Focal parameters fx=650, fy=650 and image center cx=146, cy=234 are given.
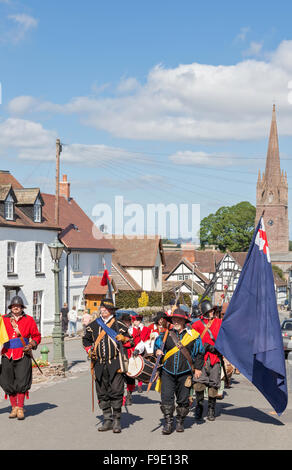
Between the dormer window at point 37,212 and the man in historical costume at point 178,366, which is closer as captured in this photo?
the man in historical costume at point 178,366

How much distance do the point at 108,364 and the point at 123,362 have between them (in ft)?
0.72

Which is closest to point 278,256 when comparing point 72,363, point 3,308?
point 3,308

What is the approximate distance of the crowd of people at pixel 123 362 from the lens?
9344 mm

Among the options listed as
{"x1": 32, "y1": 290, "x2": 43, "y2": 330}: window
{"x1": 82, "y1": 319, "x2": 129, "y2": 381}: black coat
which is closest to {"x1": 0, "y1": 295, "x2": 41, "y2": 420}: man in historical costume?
{"x1": 82, "y1": 319, "x2": 129, "y2": 381}: black coat

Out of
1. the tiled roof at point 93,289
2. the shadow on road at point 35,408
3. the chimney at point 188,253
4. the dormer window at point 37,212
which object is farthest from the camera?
the chimney at point 188,253

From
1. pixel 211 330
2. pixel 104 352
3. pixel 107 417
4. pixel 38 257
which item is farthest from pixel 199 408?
pixel 38 257

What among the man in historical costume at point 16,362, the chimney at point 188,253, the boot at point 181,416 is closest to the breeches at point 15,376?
the man in historical costume at point 16,362

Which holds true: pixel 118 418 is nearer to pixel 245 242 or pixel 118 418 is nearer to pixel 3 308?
pixel 3 308

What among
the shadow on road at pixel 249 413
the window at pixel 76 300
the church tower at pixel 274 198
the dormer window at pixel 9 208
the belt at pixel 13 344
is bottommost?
the shadow on road at pixel 249 413

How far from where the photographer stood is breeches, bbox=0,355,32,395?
1000 cm

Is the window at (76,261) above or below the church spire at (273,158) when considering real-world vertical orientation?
below

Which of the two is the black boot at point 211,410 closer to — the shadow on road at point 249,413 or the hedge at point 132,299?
the shadow on road at point 249,413

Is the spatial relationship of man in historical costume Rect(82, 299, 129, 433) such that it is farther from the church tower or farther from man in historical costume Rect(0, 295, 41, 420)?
the church tower

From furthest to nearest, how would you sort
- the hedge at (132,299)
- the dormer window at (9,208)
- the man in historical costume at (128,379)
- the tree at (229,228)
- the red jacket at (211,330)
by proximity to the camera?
1. the tree at (229,228)
2. the hedge at (132,299)
3. the dormer window at (9,208)
4. the red jacket at (211,330)
5. the man in historical costume at (128,379)
